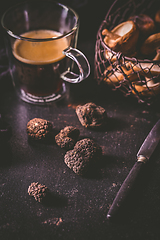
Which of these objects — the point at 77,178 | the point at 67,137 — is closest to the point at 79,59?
the point at 67,137

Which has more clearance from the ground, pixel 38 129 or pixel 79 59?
pixel 79 59

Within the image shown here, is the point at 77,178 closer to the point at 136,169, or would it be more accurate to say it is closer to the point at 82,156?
the point at 82,156

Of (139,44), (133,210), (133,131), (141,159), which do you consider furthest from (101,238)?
(139,44)

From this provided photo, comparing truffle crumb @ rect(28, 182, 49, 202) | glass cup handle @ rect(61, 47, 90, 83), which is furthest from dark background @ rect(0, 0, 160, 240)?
glass cup handle @ rect(61, 47, 90, 83)

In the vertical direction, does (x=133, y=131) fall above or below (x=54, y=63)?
below

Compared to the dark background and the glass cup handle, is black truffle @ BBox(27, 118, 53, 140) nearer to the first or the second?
the dark background

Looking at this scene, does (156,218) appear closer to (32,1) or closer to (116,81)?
(116,81)
